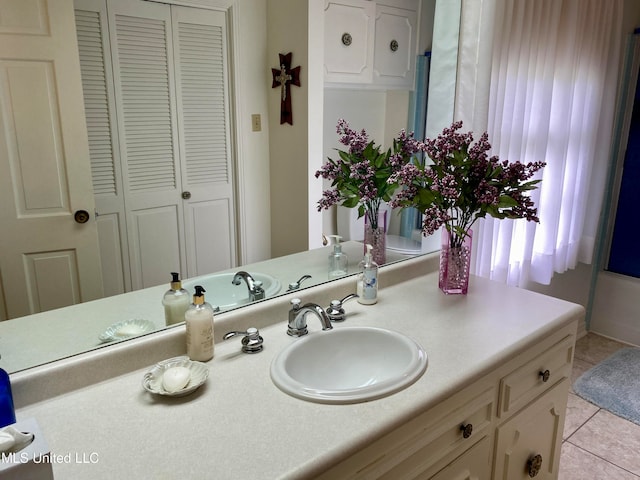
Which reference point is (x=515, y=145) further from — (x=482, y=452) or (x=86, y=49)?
(x=86, y=49)

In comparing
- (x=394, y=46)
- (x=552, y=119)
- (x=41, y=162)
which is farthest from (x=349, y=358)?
(x=552, y=119)

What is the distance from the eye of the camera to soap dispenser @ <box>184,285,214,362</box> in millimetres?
1209

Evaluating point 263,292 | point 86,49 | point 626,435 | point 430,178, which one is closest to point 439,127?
point 430,178

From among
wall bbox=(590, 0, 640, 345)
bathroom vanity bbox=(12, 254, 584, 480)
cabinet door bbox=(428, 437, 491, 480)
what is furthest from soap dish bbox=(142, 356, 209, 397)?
wall bbox=(590, 0, 640, 345)

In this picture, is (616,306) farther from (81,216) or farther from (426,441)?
(81,216)

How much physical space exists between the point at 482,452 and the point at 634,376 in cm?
201

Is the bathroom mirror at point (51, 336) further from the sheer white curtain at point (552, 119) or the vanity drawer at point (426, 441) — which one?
the sheer white curtain at point (552, 119)

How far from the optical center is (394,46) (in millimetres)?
1818

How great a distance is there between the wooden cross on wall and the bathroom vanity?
546mm

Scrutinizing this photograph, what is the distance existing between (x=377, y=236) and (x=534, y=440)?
2.83ft

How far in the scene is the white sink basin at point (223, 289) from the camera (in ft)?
4.55

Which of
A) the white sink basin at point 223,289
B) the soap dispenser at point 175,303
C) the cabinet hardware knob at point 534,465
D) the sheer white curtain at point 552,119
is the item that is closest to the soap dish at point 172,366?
the soap dispenser at point 175,303

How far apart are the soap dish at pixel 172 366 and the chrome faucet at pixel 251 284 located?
0.32 metres

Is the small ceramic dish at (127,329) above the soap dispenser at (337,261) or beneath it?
beneath
